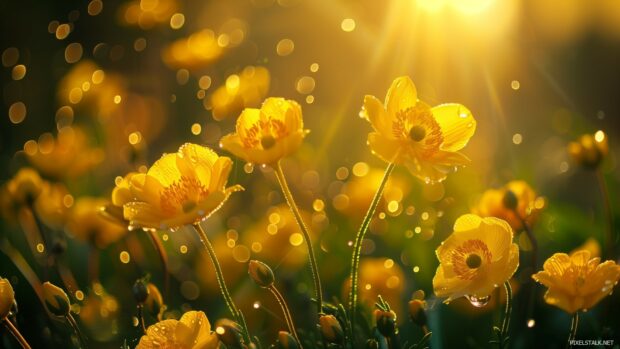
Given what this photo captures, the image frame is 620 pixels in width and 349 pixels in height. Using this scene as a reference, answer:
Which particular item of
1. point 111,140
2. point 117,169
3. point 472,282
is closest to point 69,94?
point 111,140

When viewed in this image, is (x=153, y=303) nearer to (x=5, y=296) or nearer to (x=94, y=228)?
(x=5, y=296)

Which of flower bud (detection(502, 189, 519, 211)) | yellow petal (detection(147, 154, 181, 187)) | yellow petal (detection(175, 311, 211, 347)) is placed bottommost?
yellow petal (detection(175, 311, 211, 347))

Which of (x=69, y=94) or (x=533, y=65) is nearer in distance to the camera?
(x=69, y=94)

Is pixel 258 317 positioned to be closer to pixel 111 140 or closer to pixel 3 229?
pixel 3 229

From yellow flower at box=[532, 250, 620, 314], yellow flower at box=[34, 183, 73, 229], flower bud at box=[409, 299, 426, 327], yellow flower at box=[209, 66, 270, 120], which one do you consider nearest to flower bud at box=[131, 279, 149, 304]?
flower bud at box=[409, 299, 426, 327]

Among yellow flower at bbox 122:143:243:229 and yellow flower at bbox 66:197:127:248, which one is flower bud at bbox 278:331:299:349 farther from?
yellow flower at bbox 66:197:127:248

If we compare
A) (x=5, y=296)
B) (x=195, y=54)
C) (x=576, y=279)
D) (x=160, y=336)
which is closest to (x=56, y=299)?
(x=5, y=296)

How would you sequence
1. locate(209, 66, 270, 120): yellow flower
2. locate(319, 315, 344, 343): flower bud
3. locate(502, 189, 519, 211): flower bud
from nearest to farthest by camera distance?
locate(319, 315, 344, 343): flower bud
locate(502, 189, 519, 211): flower bud
locate(209, 66, 270, 120): yellow flower
